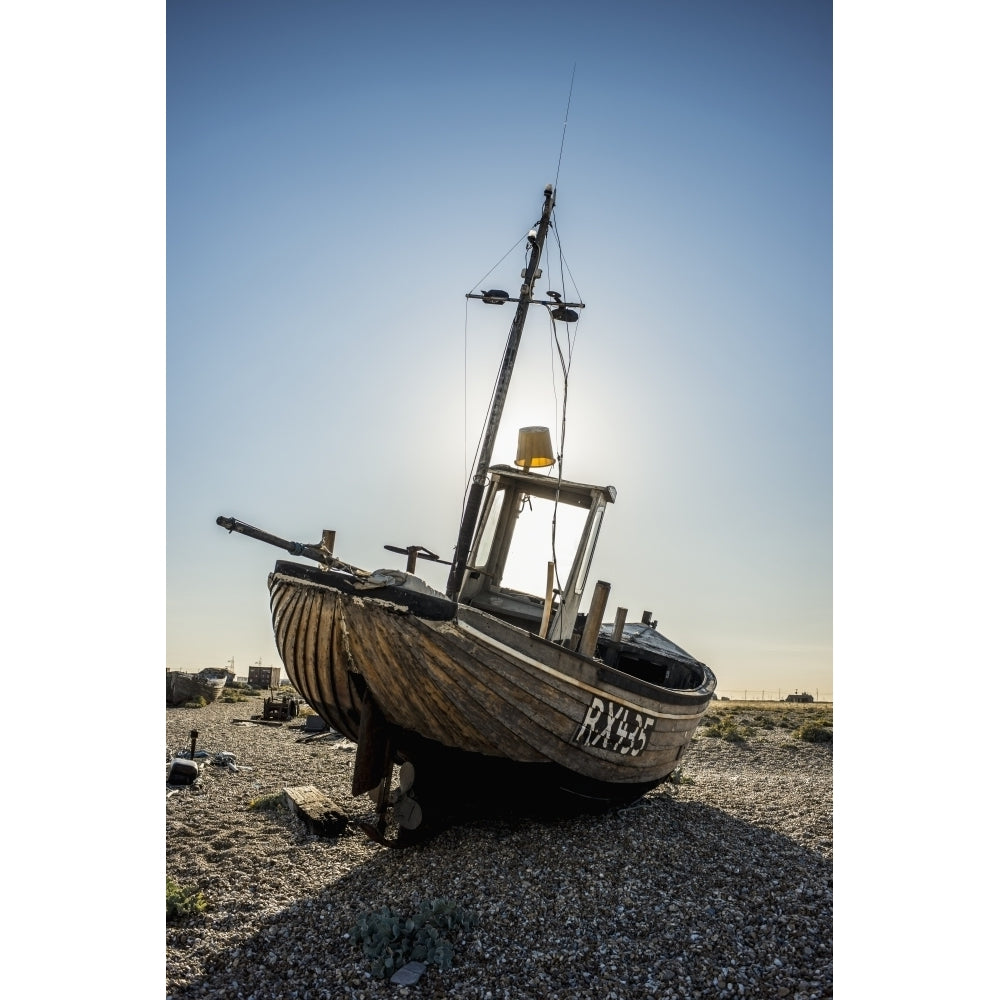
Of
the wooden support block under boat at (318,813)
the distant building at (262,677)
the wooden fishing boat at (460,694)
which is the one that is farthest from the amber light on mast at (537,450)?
the distant building at (262,677)

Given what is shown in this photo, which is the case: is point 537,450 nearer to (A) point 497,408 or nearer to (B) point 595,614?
(A) point 497,408

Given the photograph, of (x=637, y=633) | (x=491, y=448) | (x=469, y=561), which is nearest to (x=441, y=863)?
(x=469, y=561)

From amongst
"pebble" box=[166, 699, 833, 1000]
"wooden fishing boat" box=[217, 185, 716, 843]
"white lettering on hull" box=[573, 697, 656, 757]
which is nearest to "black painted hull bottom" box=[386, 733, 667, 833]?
"wooden fishing boat" box=[217, 185, 716, 843]

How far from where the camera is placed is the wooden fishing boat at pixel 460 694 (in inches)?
224

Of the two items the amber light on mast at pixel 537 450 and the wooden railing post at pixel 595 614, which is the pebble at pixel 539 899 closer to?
the wooden railing post at pixel 595 614

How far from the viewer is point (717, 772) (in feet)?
41.0

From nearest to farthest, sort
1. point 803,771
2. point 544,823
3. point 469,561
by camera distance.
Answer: point 544,823, point 469,561, point 803,771

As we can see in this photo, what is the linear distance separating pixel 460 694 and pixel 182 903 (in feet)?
9.01

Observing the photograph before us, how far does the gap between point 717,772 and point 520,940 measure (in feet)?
29.4

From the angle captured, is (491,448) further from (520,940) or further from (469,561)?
(520,940)

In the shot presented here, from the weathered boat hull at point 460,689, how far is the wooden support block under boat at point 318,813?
3.84ft

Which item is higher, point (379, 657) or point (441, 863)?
point (379, 657)

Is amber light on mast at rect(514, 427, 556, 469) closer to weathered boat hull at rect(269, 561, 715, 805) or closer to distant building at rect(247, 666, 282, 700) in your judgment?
weathered boat hull at rect(269, 561, 715, 805)

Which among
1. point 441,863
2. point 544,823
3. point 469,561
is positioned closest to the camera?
point 441,863
